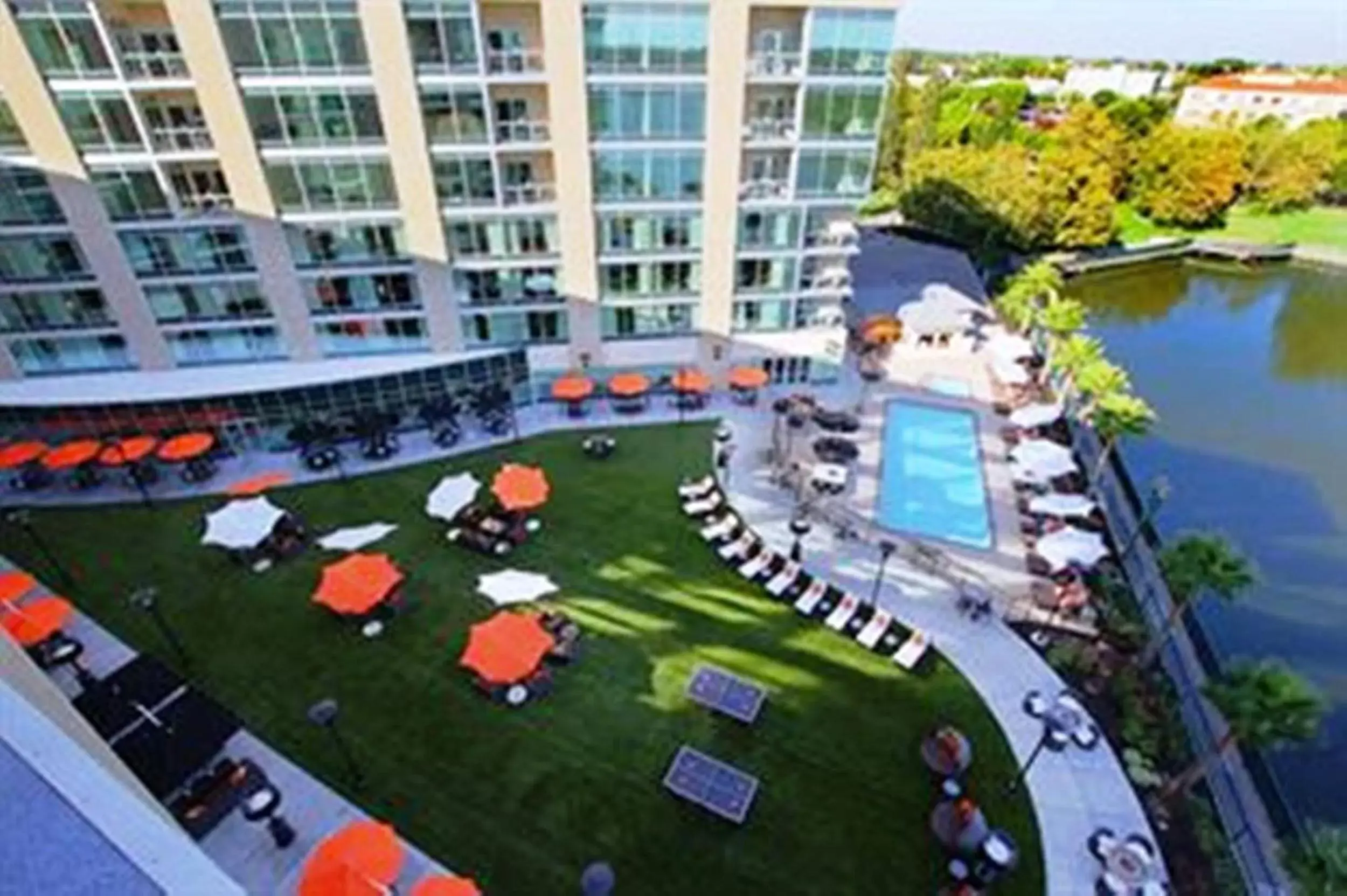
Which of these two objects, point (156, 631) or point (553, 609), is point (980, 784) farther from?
point (156, 631)

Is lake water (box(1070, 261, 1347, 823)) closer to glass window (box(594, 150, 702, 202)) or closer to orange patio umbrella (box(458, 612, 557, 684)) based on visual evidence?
orange patio umbrella (box(458, 612, 557, 684))

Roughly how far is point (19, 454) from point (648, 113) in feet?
103

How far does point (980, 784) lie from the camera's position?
69.2 ft

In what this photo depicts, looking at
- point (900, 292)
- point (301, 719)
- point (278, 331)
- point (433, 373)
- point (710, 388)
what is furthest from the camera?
point (900, 292)

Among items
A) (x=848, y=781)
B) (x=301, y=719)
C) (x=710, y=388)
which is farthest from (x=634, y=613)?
(x=710, y=388)

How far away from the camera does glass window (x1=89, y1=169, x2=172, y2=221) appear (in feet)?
96.2

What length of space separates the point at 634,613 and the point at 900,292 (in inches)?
1390

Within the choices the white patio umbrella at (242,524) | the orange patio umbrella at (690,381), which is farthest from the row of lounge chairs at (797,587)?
the white patio umbrella at (242,524)

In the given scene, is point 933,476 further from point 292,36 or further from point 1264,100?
point 1264,100

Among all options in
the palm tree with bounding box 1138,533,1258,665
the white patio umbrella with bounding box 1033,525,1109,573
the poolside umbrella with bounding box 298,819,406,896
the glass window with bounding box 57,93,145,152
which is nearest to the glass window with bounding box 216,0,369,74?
the glass window with bounding box 57,93,145,152

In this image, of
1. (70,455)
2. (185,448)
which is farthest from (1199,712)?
(70,455)

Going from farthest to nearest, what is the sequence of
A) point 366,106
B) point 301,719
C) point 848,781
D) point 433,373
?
point 433,373, point 366,106, point 301,719, point 848,781

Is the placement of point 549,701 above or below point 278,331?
below

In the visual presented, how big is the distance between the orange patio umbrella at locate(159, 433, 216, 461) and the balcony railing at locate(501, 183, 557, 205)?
17.3m
